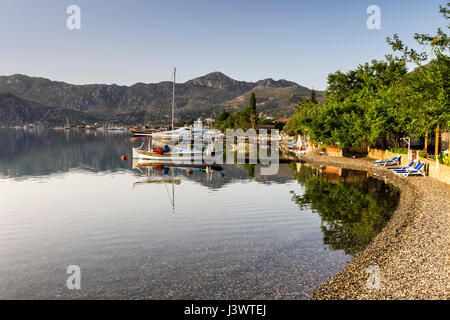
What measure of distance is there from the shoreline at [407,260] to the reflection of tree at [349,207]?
763 millimetres

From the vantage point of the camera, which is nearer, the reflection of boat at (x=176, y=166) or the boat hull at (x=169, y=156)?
the reflection of boat at (x=176, y=166)

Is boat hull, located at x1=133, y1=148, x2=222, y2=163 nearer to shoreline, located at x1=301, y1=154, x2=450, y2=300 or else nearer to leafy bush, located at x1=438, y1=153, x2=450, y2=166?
leafy bush, located at x1=438, y1=153, x2=450, y2=166

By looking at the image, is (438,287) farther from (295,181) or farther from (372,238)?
(295,181)

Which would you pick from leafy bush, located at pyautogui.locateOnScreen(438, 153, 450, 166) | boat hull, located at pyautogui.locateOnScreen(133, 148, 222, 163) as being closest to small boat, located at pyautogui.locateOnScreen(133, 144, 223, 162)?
boat hull, located at pyautogui.locateOnScreen(133, 148, 222, 163)

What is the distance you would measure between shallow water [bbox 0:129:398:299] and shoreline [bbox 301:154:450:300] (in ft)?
2.60

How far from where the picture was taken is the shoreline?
967cm

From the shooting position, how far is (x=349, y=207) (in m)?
22.4

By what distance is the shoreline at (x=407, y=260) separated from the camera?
31.7 feet

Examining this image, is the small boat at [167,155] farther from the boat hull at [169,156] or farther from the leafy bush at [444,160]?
the leafy bush at [444,160]

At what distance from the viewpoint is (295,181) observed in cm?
3438

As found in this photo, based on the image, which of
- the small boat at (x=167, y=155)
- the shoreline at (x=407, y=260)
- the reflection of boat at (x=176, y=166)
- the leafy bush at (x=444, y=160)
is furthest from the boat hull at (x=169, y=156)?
the shoreline at (x=407, y=260)

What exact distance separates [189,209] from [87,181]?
1755cm

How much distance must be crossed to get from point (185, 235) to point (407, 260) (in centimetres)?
1025

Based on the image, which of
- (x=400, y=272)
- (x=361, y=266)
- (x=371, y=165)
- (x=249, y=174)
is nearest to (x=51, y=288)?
(x=361, y=266)
